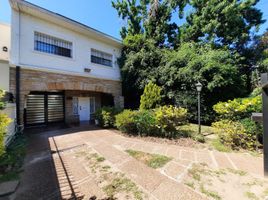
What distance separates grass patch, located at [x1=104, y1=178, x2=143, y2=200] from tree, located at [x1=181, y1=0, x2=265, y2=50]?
1263cm

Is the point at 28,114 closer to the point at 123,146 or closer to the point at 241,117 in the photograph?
the point at 123,146

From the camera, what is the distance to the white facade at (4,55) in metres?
7.08

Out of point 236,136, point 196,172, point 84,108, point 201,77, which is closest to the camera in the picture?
point 196,172

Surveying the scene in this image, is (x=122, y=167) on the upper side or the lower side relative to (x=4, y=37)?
lower

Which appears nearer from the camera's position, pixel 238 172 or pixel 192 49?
pixel 238 172

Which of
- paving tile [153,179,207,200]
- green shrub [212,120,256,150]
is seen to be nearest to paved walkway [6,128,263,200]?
paving tile [153,179,207,200]

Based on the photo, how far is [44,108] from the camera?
34.9 feet

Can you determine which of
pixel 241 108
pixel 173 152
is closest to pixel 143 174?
pixel 173 152

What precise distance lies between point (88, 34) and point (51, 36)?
236cm

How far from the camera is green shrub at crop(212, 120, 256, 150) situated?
5363mm

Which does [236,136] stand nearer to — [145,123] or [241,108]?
[241,108]

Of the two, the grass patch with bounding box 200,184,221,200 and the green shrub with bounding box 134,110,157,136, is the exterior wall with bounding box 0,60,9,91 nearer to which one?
the green shrub with bounding box 134,110,157,136

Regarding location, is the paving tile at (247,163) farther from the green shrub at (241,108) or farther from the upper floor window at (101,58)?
the upper floor window at (101,58)

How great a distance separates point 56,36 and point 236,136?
10.3 m
